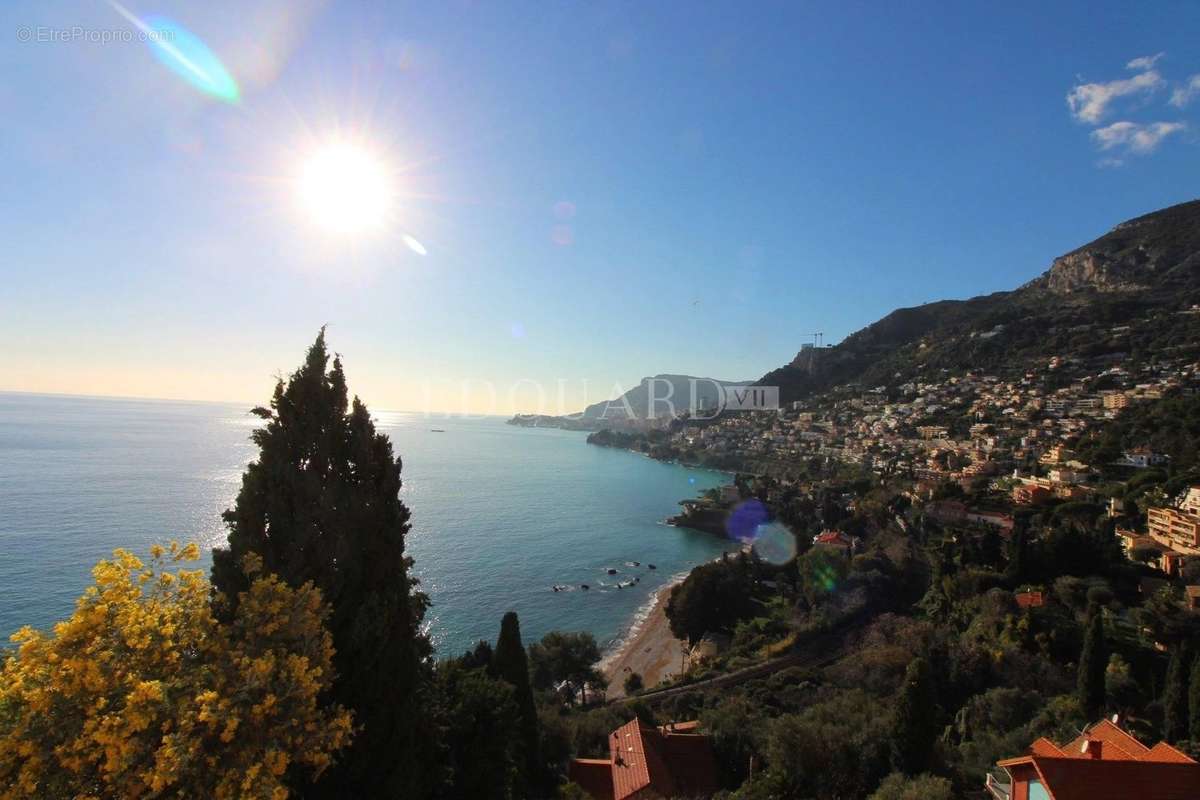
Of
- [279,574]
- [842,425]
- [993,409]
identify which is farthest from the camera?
[842,425]

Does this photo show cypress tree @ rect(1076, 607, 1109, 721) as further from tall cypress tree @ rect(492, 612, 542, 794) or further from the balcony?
tall cypress tree @ rect(492, 612, 542, 794)

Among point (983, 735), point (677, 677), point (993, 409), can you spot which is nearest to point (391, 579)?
point (983, 735)

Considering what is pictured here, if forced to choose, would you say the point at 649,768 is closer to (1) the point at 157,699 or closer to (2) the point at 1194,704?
(1) the point at 157,699

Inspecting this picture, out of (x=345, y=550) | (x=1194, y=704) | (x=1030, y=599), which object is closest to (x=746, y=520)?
(x=1030, y=599)

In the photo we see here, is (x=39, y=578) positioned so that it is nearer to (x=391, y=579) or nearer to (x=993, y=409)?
(x=391, y=579)

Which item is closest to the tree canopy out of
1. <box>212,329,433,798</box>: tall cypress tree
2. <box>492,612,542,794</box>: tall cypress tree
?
<box>212,329,433,798</box>: tall cypress tree

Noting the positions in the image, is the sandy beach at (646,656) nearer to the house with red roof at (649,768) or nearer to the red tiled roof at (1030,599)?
the house with red roof at (649,768)
